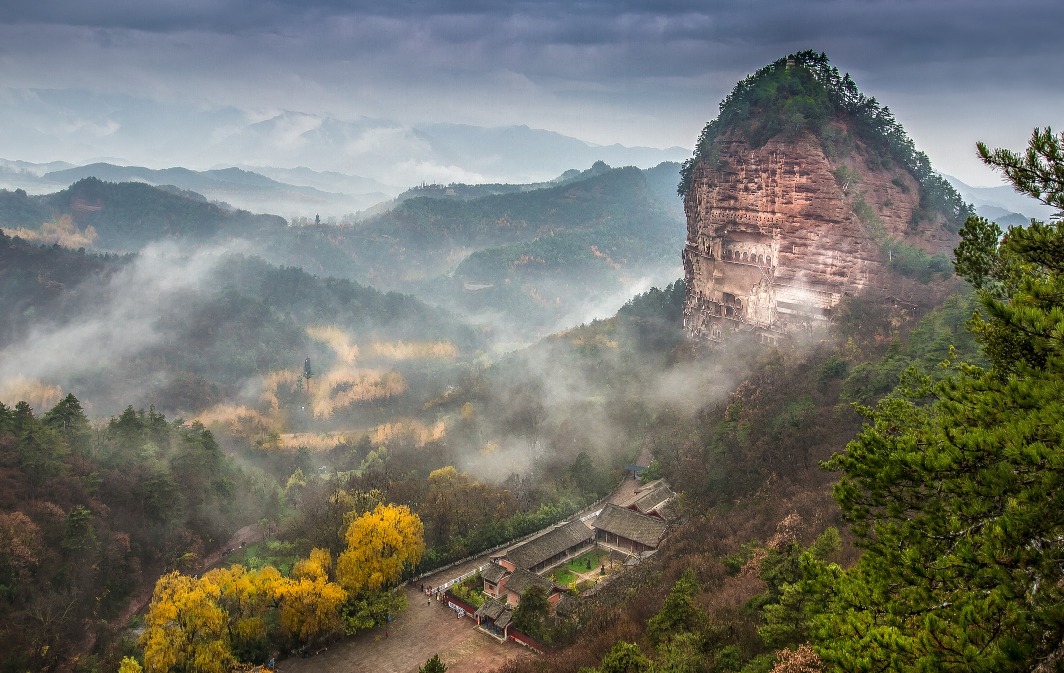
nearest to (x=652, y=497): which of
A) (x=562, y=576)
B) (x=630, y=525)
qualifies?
(x=630, y=525)

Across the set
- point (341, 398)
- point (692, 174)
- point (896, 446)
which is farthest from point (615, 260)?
point (896, 446)

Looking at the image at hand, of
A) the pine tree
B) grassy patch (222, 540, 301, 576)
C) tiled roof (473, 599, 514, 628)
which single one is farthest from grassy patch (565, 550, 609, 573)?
the pine tree

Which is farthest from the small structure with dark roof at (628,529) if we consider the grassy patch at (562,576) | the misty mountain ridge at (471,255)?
the misty mountain ridge at (471,255)

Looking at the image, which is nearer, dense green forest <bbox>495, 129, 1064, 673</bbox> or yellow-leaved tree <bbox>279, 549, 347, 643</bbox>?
dense green forest <bbox>495, 129, 1064, 673</bbox>

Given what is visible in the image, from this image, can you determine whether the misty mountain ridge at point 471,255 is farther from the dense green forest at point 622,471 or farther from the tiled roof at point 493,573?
the tiled roof at point 493,573

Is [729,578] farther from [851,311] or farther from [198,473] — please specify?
[198,473]

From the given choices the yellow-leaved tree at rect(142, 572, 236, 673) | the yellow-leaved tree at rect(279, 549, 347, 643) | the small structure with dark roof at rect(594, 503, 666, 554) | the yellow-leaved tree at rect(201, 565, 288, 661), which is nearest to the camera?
the yellow-leaved tree at rect(142, 572, 236, 673)

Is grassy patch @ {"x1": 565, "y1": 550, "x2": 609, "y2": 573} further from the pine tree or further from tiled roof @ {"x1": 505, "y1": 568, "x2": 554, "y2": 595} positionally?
the pine tree
